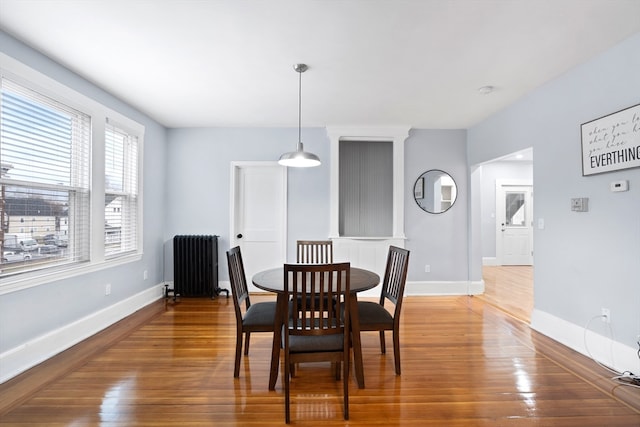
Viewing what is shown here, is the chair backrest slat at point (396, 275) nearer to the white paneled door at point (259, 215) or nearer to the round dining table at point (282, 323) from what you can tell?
the round dining table at point (282, 323)

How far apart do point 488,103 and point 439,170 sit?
1259mm

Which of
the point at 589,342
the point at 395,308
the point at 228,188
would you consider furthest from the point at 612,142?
the point at 228,188

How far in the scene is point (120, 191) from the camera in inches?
144

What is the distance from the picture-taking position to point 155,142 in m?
4.37

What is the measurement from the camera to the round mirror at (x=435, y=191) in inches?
185

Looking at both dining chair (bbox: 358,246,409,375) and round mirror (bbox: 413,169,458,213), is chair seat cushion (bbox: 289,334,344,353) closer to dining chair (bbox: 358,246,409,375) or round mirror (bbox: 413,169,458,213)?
dining chair (bbox: 358,246,409,375)

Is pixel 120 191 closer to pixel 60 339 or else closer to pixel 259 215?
pixel 60 339

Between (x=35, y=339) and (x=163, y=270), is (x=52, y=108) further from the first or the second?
(x=163, y=270)

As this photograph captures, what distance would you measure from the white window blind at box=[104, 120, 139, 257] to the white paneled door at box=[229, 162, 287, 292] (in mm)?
1365

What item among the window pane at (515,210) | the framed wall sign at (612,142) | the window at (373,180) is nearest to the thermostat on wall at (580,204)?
the framed wall sign at (612,142)

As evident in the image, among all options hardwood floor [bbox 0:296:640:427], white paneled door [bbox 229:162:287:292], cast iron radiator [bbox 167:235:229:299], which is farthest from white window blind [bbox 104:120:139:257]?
white paneled door [bbox 229:162:287:292]

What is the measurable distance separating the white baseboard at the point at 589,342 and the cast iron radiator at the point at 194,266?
160 inches

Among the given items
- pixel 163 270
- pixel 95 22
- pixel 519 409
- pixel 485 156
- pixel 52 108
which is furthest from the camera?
pixel 163 270

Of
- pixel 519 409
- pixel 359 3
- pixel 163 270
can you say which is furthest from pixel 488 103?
pixel 163 270
